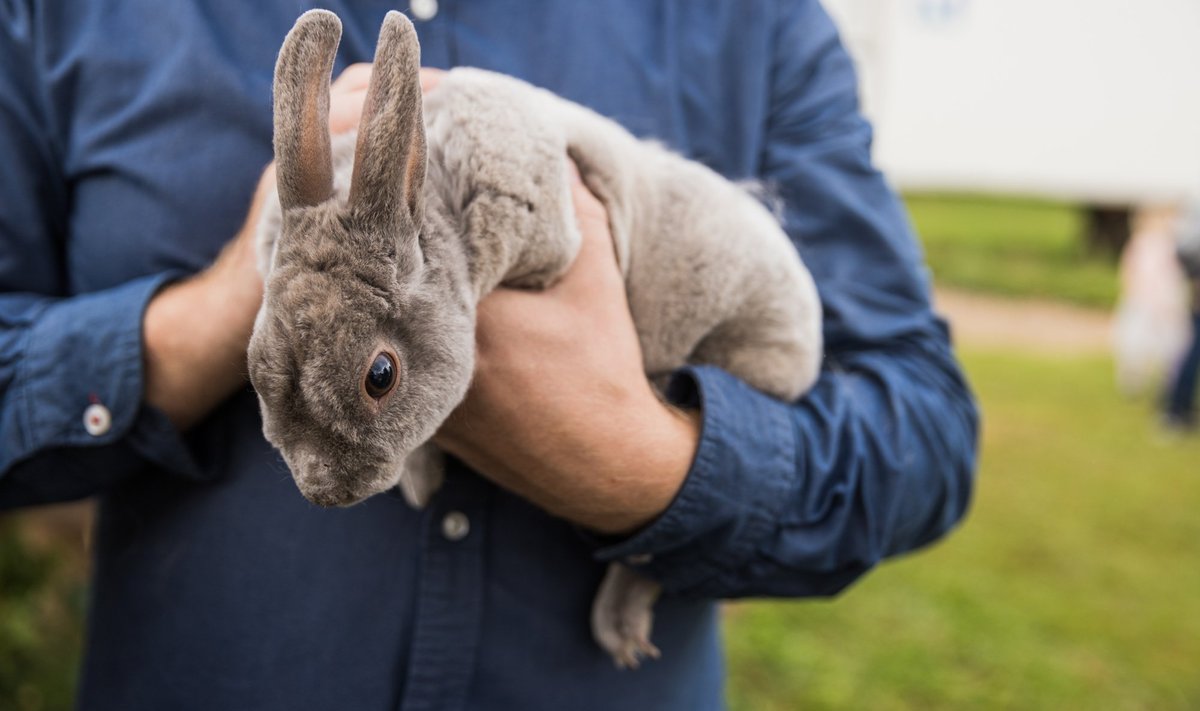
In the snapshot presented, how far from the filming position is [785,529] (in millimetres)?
1854

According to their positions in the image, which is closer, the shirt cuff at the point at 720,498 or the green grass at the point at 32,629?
the shirt cuff at the point at 720,498

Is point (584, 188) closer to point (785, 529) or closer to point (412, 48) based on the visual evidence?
point (412, 48)

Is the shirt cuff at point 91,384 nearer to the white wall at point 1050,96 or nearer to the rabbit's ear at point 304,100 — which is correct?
the rabbit's ear at point 304,100

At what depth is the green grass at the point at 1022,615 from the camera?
15.9ft

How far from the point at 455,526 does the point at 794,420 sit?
658 mm

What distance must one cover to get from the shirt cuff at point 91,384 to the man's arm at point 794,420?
528mm

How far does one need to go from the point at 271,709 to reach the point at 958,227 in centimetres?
2437

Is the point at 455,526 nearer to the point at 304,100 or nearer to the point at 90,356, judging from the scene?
the point at 90,356

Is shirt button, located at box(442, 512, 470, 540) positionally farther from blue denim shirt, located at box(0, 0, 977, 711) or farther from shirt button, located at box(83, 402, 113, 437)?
shirt button, located at box(83, 402, 113, 437)

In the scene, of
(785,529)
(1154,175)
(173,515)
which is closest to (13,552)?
(173,515)

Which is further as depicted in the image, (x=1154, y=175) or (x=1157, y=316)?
(x=1157, y=316)

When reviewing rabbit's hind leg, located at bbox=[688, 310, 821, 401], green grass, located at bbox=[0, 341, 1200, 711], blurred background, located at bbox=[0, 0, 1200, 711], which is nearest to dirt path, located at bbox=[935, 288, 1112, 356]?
blurred background, located at bbox=[0, 0, 1200, 711]

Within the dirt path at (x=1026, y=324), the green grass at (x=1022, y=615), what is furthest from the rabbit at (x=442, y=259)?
the dirt path at (x=1026, y=324)

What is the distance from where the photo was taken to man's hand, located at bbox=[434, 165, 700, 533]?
1.65m
